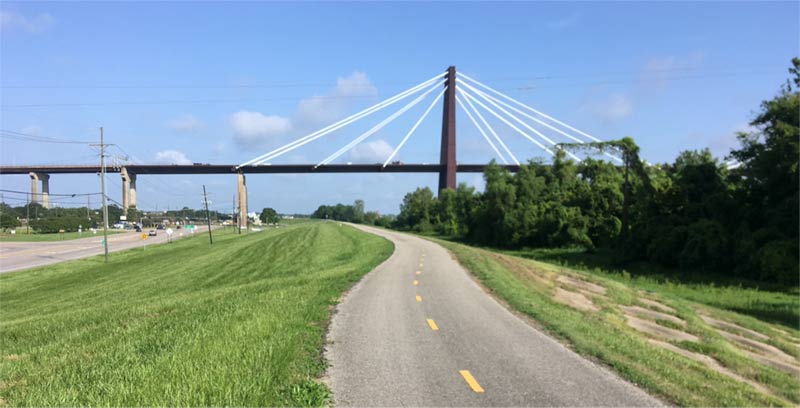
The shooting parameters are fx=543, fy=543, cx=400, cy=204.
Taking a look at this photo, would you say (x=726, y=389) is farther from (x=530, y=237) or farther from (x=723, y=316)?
(x=530, y=237)

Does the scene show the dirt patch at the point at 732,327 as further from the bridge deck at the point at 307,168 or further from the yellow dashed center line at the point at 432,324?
the bridge deck at the point at 307,168

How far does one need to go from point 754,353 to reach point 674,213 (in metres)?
31.3

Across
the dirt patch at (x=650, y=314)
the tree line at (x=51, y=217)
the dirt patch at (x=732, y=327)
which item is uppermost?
the tree line at (x=51, y=217)

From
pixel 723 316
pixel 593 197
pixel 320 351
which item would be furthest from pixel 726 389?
pixel 593 197

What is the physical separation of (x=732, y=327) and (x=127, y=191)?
80691 millimetres

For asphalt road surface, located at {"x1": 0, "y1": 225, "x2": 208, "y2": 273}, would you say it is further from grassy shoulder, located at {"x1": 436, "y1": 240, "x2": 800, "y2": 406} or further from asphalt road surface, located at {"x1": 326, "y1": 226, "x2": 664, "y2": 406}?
asphalt road surface, located at {"x1": 326, "y1": 226, "x2": 664, "y2": 406}

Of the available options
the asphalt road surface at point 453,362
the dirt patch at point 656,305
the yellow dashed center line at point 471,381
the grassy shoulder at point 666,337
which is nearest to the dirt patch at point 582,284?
the grassy shoulder at point 666,337

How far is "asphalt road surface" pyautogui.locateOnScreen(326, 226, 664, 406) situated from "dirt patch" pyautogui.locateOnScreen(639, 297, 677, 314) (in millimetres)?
10205

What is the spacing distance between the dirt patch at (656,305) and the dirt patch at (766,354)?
269 cm

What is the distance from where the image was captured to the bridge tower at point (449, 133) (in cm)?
8344

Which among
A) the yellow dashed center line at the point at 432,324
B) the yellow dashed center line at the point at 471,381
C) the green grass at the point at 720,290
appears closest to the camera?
the yellow dashed center line at the point at 471,381

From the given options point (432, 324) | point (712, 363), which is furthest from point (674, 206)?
point (432, 324)

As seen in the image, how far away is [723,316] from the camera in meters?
20.8

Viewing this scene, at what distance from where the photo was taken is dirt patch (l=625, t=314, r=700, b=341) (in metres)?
15.1
